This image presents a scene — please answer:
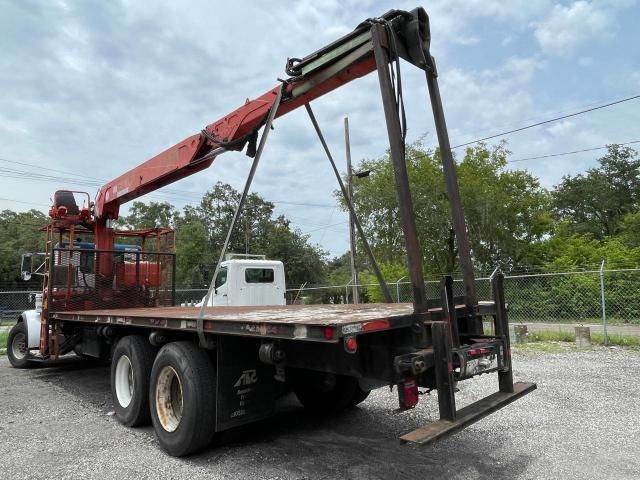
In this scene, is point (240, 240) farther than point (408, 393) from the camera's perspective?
Yes

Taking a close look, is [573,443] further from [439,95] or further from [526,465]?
[439,95]

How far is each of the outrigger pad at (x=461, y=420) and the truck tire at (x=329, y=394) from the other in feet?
6.14

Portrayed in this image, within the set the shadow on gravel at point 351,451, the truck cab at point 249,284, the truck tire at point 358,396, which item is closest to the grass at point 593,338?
the truck cab at point 249,284

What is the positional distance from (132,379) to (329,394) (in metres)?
2.27

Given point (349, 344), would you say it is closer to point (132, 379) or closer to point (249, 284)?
point (132, 379)

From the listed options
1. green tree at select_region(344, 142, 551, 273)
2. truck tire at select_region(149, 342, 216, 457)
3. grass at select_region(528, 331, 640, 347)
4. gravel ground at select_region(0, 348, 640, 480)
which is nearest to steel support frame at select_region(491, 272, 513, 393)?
gravel ground at select_region(0, 348, 640, 480)

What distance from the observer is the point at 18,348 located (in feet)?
32.6

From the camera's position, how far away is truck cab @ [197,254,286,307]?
1319 centimetres

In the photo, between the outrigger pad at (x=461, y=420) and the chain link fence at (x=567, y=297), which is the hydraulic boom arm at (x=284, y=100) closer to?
the outrigger pad at (x=461, y=420)

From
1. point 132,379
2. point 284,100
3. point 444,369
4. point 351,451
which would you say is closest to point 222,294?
point 132,379

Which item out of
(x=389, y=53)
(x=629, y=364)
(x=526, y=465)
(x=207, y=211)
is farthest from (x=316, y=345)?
(x=207, y=211)

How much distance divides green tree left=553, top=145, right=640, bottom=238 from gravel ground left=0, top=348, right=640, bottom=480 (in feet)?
138

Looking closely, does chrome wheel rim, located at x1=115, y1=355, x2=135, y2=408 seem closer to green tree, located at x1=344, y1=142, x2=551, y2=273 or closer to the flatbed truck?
the flatbed truck

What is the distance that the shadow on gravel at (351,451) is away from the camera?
4203mm
